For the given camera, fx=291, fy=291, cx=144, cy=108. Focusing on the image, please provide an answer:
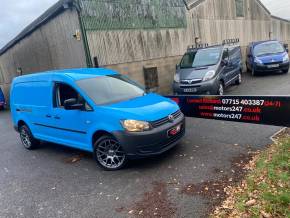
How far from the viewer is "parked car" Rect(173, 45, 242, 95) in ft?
33.6

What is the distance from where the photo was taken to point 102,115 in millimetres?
5371

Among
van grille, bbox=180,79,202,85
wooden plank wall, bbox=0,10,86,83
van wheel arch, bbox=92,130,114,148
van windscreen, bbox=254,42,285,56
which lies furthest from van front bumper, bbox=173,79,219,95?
van windscreen, bbox=254,42,285,56

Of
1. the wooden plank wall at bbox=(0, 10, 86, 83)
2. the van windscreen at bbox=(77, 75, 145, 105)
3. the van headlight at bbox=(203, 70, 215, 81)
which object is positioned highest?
the wooden plank wall at bbox=(0, 10, 86, 83)

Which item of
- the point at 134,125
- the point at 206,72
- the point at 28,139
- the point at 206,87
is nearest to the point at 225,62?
the point at 206,72

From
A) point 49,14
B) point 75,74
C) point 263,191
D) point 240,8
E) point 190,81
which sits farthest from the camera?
point 240,8

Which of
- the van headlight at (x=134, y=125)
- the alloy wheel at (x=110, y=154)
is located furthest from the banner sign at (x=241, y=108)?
the alloy wheel at (x=110, y=154)

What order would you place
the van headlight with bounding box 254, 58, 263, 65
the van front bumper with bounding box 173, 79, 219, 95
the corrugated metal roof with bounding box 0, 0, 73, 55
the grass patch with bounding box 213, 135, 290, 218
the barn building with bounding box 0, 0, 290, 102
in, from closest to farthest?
the grass patch with bounding box 213, 135, 290, 218 < the van front bumper with bounding box 173, 79, 219, 95 < the corrugated metal roof with bounding box 0, 0, 73, 55 < the barn building with bounding box 0, 0, 290, 102 < the van headlight with bounding box 254, 58, 263, 65

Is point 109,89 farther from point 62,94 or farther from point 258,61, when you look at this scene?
point 258,61

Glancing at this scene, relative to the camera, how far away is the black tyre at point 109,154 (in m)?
5.42

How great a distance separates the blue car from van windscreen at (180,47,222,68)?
5.16m

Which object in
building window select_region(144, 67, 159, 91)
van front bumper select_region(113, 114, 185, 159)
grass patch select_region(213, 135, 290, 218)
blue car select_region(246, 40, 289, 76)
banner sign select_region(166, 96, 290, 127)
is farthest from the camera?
blue car select_region(246, 40, 289, 76)

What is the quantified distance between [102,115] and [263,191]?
2.96 m

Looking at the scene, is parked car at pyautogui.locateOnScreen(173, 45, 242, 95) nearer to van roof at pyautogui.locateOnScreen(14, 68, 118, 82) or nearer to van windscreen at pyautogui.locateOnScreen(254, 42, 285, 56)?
van windscreen at pyautogui.locateOnScreen(254, 42, 285, 56)

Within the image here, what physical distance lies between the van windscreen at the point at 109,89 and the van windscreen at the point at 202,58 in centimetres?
527
